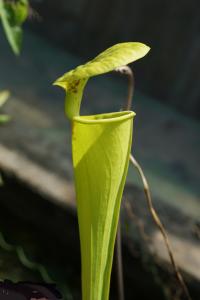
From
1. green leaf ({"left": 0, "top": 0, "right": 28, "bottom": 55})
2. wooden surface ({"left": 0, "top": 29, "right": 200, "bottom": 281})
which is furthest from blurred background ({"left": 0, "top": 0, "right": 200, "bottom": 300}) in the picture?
green leaf ({"left": 0, "top": 0, "right": 28, "bottom": 55})

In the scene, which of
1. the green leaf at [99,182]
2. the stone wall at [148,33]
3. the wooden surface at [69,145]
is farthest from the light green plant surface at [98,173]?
the stone wall at [148,33]

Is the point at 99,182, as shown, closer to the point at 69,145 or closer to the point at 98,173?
the point at 98,173

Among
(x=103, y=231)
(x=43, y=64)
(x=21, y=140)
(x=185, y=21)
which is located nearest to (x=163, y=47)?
(x=185, y=21)

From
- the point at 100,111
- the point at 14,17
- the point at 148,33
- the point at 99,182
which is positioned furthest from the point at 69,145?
the point at 99,182

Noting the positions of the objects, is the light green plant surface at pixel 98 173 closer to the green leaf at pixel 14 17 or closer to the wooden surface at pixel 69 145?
the wooden surface at pixel 69 145

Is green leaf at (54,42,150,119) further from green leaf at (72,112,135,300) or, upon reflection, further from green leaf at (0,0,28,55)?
green leaf at (0,0,28,55)

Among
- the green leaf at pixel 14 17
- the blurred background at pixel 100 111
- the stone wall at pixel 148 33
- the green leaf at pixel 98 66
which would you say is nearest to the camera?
the green leaf at pixel 98 66
